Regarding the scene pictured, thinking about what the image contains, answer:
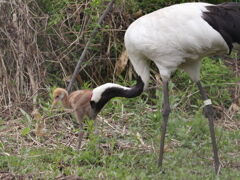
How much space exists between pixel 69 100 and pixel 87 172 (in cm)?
156

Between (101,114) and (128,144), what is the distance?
0.99 meters

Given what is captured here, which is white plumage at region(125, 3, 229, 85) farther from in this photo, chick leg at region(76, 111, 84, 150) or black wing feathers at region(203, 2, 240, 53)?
chick leg at region(76, 111, 84, 150)

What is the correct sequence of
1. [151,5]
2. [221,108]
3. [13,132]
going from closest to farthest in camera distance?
[13,132] → [221,108] → [151,5]

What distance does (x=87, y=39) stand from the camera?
8.31 m

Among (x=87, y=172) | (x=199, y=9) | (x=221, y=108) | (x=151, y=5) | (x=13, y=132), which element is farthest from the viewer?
(x=151, y=5)

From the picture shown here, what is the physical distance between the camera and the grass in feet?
18.9

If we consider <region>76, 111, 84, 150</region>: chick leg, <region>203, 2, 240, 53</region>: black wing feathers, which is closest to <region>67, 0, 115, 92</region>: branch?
<region>76, 111, 84, 150</region>: chick leg

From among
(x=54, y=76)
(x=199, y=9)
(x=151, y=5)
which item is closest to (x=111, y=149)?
(x=199, y=9)

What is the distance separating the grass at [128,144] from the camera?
5773mm

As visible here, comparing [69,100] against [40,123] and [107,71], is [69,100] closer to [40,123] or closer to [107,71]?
[40,123]

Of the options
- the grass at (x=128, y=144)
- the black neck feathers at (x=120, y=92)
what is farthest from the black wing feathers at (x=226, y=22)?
the grass at (x=128, y=144)

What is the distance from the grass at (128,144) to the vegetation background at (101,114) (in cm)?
1

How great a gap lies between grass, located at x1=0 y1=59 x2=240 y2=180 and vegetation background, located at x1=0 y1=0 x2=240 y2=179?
0.01 metres

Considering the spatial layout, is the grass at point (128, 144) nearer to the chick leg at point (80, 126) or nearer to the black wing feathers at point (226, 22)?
the chick leg at point (80, 126)
